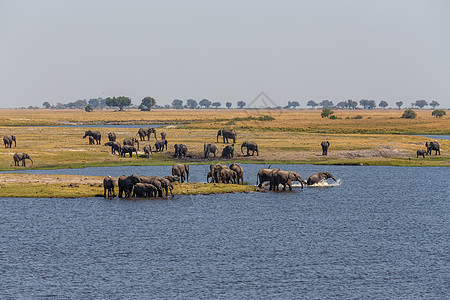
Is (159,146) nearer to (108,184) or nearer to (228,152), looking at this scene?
(228,152)

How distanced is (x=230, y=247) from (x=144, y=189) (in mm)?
14359

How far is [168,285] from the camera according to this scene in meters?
27.9

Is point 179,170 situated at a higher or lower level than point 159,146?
lower

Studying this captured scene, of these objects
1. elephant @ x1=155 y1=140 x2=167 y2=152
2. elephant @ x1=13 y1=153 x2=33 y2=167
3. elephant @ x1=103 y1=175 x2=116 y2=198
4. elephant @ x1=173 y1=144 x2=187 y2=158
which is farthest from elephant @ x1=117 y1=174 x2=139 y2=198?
elephant @ x1=155 y1=140 x2=167 y2=152

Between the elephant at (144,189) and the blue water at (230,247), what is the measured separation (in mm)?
1295

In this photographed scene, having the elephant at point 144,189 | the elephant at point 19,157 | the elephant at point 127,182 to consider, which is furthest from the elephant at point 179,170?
the elephant at point 19,157

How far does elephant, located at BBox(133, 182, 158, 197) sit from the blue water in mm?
1295

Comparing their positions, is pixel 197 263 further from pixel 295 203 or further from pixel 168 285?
pixel 295 203

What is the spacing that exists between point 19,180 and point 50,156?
1725cm

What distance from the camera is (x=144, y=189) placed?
1855 inches

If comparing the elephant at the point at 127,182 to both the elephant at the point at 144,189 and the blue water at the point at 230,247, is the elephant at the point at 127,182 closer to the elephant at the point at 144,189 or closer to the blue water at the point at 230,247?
the elephant at the point at 144,189

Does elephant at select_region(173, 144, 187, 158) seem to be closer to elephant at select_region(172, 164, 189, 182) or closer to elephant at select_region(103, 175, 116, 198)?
elephant at select_region(172, 164, 189, 182)

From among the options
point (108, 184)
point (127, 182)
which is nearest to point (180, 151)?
point (127, 182)

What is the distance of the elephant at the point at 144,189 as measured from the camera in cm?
4706
